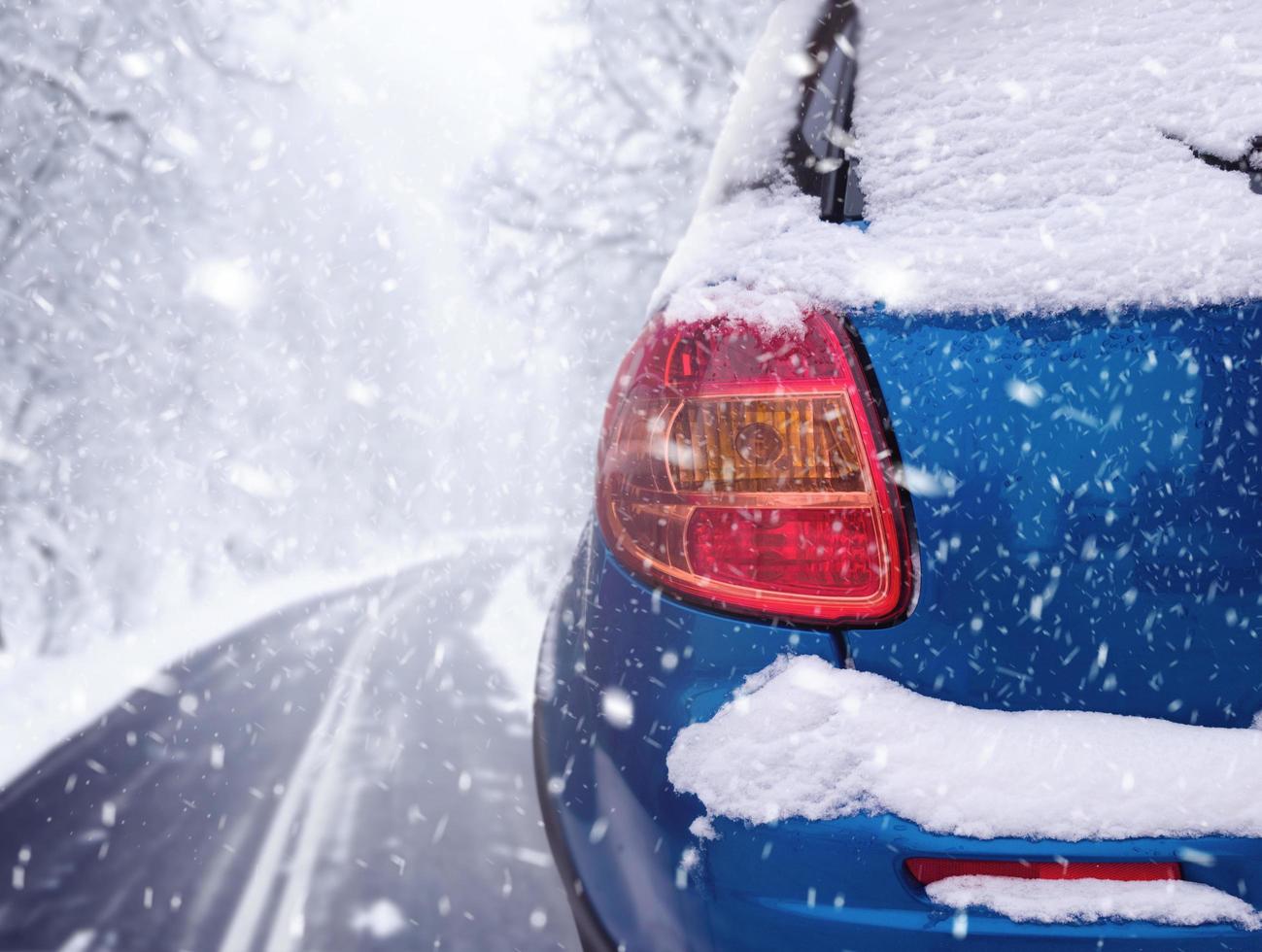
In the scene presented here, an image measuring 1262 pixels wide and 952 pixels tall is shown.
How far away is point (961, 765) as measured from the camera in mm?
1127

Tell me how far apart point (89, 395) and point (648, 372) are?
26.2 meters

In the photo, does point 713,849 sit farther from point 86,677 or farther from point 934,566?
point 86,677

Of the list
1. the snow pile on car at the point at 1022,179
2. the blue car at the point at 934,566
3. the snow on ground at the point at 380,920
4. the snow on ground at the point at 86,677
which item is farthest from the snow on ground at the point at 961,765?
the snow on ground at the point at 86,677

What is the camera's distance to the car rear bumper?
1107mm

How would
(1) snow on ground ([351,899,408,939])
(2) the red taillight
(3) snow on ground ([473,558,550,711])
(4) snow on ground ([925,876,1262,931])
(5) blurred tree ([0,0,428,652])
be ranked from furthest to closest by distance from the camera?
(5) blurred tree ([0,0,428,652]) < (3) snow on ground ([473,558,550,711]) < (1) snow on ground ([351,899,408,939]) < (2) the red taillight < (4) snow on ground ([925,876,1262,931])

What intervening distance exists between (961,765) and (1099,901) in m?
0.22

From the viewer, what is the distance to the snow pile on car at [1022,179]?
3.88 feet

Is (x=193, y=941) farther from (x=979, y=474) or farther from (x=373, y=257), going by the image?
(x=373, y=257)

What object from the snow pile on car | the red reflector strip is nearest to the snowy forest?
the snow pile on car

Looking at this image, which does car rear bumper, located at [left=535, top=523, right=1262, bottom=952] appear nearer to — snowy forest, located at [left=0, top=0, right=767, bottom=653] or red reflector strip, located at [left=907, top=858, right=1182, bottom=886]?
red reflector strip, located at [left=907, top=858, right=1182, bottom=886]

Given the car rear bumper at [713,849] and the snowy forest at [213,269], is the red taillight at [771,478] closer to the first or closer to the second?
the car rear bumper at [713,849]

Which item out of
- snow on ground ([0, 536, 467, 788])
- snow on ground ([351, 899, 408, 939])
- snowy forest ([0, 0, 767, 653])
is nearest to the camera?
snow on ground ([351, 899, 408, 939])

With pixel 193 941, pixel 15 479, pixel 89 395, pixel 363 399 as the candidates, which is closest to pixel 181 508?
pixel 89 395

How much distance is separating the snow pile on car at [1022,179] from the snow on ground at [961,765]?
1.68 feet
